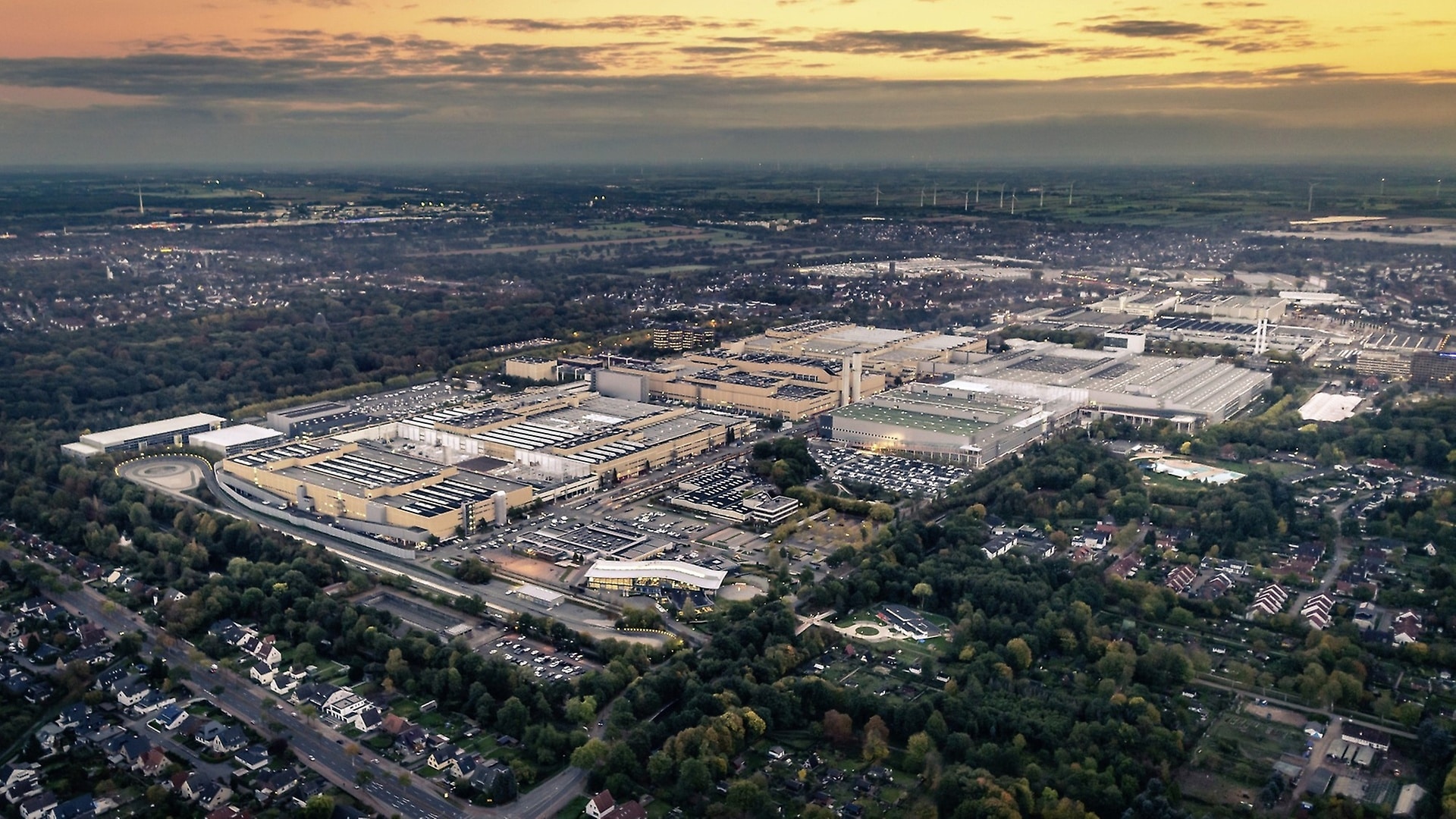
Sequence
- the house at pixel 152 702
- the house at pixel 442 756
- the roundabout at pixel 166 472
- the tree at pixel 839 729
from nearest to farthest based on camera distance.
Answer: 1. the house at pixel 442 756
2. the tree at pixel 839 729
3. the house at pixel 152 702
4. the roundabout at pixel 166 472

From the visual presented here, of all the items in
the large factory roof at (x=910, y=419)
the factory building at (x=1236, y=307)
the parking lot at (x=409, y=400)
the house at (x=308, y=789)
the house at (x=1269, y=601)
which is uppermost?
the factory building at (x=1236, y=307)

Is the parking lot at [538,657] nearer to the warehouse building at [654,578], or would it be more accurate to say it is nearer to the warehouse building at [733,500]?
the warehouse building at [654,578]

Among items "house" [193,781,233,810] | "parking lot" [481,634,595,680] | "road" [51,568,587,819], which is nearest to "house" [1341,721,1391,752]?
"road" [51,568,587,819]

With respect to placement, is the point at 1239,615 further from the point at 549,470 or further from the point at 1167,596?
the point at 549,470

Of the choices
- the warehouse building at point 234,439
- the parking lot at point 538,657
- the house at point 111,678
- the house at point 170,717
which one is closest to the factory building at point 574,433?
the warehouse building at point 234,439

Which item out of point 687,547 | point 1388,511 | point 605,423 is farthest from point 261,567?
point 1388,511
